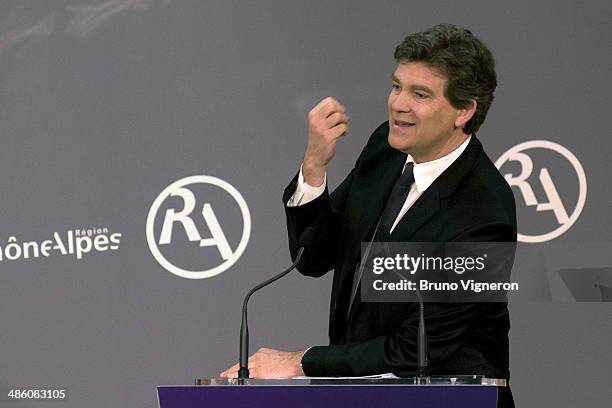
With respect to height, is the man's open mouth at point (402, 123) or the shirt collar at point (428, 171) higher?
the man's open mouth at point (402, 123)

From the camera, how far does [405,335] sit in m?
2.42

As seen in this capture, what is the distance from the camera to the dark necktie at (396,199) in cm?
272

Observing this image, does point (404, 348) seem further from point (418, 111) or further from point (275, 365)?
point (418, 111)

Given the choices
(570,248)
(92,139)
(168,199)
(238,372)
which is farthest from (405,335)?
(92,139)

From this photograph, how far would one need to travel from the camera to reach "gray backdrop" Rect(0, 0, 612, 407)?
3754 mm

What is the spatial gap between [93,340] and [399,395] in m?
2.30

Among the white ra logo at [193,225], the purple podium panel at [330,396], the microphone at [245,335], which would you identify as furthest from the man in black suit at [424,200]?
the white ra logo at [193,225]

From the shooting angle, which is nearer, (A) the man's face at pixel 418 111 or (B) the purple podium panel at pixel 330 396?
(B) the purple podium panel at pixel 330 396

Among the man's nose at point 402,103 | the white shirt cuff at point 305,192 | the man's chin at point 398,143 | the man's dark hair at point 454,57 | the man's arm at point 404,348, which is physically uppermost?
the man's dark hair at point 454,57

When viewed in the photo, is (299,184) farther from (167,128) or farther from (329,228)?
(167,128)

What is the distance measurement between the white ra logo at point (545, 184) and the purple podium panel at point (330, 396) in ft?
6.06

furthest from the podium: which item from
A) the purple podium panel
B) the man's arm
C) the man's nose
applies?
the man's nose

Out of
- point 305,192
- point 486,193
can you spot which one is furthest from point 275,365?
point 486,193

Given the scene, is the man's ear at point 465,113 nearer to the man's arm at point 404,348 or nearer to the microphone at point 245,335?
the man's arm at point 404,348
